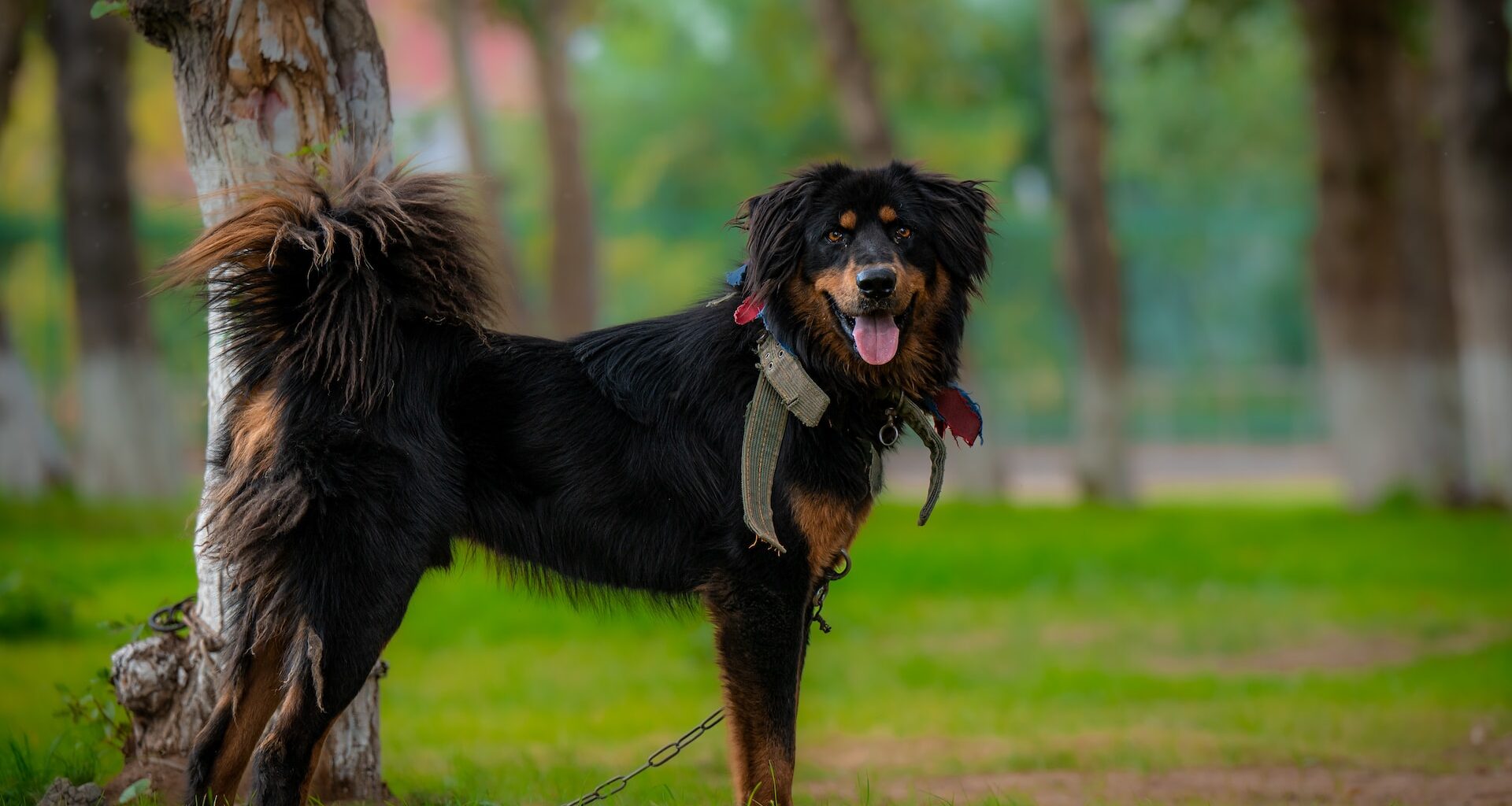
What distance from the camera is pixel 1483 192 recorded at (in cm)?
1407

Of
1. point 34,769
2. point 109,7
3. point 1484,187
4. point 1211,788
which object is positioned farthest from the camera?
point 1484,187

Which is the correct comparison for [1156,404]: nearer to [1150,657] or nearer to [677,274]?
[677,274]

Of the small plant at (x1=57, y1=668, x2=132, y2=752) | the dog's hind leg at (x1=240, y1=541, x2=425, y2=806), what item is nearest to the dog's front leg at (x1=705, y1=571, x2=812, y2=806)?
the dog's hind leg at (x1=240, y1=541, x2=425, y2=806)

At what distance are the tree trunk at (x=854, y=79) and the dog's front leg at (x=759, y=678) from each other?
12.2 meters

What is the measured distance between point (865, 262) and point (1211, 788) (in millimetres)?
2828

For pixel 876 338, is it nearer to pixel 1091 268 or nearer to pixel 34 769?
pixel 34 769

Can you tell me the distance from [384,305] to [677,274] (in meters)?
25.4

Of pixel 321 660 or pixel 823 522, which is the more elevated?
pixel 823 522

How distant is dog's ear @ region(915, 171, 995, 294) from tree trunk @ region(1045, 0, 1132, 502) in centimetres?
1298

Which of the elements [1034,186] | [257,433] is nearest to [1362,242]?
[257,433]

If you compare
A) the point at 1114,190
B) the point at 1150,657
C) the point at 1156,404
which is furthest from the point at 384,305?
the point at 1114,190

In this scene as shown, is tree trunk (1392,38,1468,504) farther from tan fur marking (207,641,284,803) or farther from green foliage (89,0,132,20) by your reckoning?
green foliage (89,0,132,20)

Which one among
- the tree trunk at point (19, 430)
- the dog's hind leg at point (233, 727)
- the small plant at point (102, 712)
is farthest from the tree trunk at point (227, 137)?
the tree trunk at point (19, 430)

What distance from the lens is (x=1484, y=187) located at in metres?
14.1
